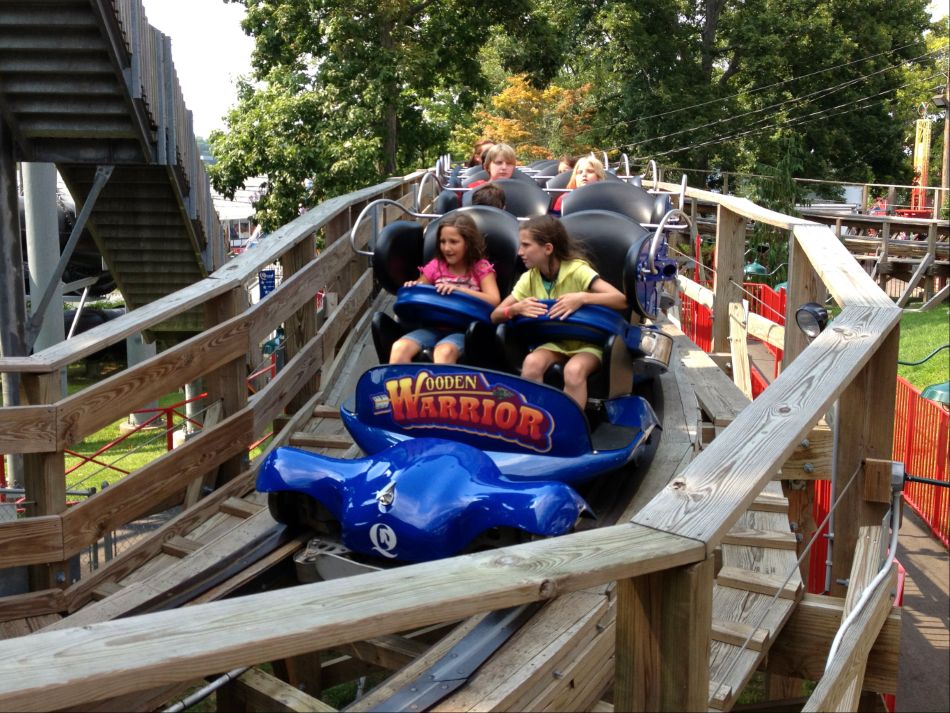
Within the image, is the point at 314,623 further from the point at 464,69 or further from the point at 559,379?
the point at 464,69

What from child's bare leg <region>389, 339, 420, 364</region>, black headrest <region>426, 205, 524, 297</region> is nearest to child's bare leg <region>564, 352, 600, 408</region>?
child's bare leg <region>389, 339, 420, 364</region>

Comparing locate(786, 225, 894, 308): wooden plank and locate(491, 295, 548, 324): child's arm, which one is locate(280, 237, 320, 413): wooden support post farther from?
locate(786, 225, 894, 308): wooden plank

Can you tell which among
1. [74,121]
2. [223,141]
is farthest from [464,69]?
[74,121]

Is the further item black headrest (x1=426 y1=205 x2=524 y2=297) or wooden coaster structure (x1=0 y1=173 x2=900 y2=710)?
black headrest (x1=426 y1=205 x2=524 y2=297)

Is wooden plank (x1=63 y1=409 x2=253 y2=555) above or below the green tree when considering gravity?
below

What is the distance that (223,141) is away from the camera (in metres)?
19.4

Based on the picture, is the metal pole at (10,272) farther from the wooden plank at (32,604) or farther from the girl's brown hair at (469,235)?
the wooden plank at (32,604)

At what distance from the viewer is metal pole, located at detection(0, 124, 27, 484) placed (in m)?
9.09

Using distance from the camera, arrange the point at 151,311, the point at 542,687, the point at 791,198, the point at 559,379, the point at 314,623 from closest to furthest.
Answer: the point at 314,623
the point at 542,687
the point at 151,311
the point at 559,379
the point at 791,198

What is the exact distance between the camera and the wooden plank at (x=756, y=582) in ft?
10.1

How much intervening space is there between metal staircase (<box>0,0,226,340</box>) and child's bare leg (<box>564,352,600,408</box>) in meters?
5.10

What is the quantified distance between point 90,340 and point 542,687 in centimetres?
183

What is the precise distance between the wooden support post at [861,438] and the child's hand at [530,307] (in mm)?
1529

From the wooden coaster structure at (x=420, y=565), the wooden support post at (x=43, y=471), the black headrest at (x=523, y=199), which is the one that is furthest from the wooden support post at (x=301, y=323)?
the wooden support post at (x=43, y=471)
